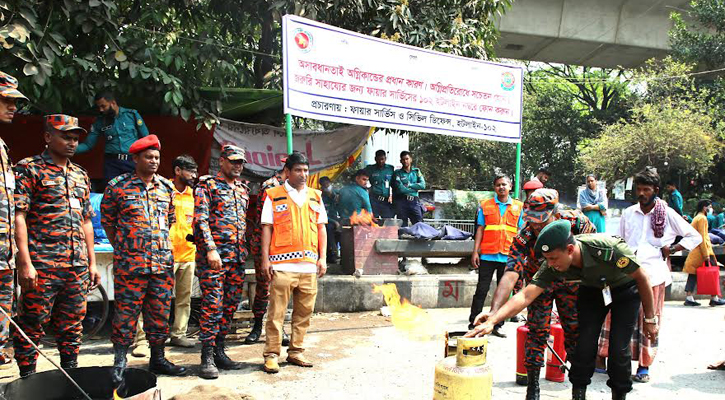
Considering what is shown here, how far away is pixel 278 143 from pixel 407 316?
3814 mm

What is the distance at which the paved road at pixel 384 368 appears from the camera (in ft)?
16.2

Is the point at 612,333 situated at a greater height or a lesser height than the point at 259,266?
lesser

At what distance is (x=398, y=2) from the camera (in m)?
9.40

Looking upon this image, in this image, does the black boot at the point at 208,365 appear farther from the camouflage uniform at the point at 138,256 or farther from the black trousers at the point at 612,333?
the black trousers at the point at 612,333

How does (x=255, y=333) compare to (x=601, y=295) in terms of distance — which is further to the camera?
(x=255, y=333)

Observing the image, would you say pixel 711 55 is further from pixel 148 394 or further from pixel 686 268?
pixel 148 394

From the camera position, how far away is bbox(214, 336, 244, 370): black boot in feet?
18.2

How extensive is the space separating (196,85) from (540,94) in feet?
83.4

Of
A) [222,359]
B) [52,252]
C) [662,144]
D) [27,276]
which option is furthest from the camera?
[662,144]

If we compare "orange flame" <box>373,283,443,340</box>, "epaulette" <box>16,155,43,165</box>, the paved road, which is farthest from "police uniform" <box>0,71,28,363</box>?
"orange flame" <box>373,283,443,340</box>

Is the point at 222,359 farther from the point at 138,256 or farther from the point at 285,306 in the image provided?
the point at 138,256

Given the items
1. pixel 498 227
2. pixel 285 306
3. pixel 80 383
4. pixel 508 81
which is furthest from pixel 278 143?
pixel 80 383

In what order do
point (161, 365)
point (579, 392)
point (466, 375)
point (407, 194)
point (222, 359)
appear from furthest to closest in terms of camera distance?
point (407, 194), point (222, 359), point (161, 365), point (579, 392), point (466, 375)

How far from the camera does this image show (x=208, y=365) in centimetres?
521
